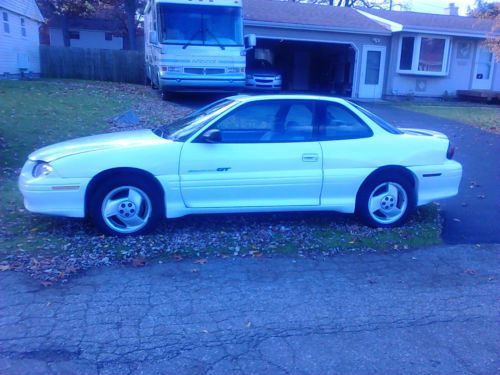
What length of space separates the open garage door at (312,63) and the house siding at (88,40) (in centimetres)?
2772

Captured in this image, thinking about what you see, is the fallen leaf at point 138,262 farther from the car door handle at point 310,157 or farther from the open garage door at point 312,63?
the open garage door at point 312,63

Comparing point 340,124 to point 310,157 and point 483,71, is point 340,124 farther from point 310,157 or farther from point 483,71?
point 483,71

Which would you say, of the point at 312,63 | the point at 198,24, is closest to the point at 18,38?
the point at 312,63

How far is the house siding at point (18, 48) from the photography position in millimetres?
25453

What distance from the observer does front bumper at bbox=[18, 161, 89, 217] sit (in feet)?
18.5

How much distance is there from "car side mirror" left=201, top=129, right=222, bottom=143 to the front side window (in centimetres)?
25

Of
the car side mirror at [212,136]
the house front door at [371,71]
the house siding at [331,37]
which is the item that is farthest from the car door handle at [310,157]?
the house front door at [371,71]

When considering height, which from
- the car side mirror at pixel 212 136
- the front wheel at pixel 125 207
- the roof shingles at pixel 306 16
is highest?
the roof shingles at pixel 306 16

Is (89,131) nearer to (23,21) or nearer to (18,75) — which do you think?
(18,75)

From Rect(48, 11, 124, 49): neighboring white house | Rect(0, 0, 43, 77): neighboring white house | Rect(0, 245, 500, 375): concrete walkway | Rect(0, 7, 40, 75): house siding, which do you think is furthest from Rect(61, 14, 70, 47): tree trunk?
Rect(0, 245, 500, 375): concrete walkway

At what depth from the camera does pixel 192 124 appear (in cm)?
636

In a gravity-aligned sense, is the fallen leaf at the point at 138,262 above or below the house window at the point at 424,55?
below

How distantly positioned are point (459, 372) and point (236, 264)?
2334 mm

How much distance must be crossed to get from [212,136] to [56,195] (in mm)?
1735
